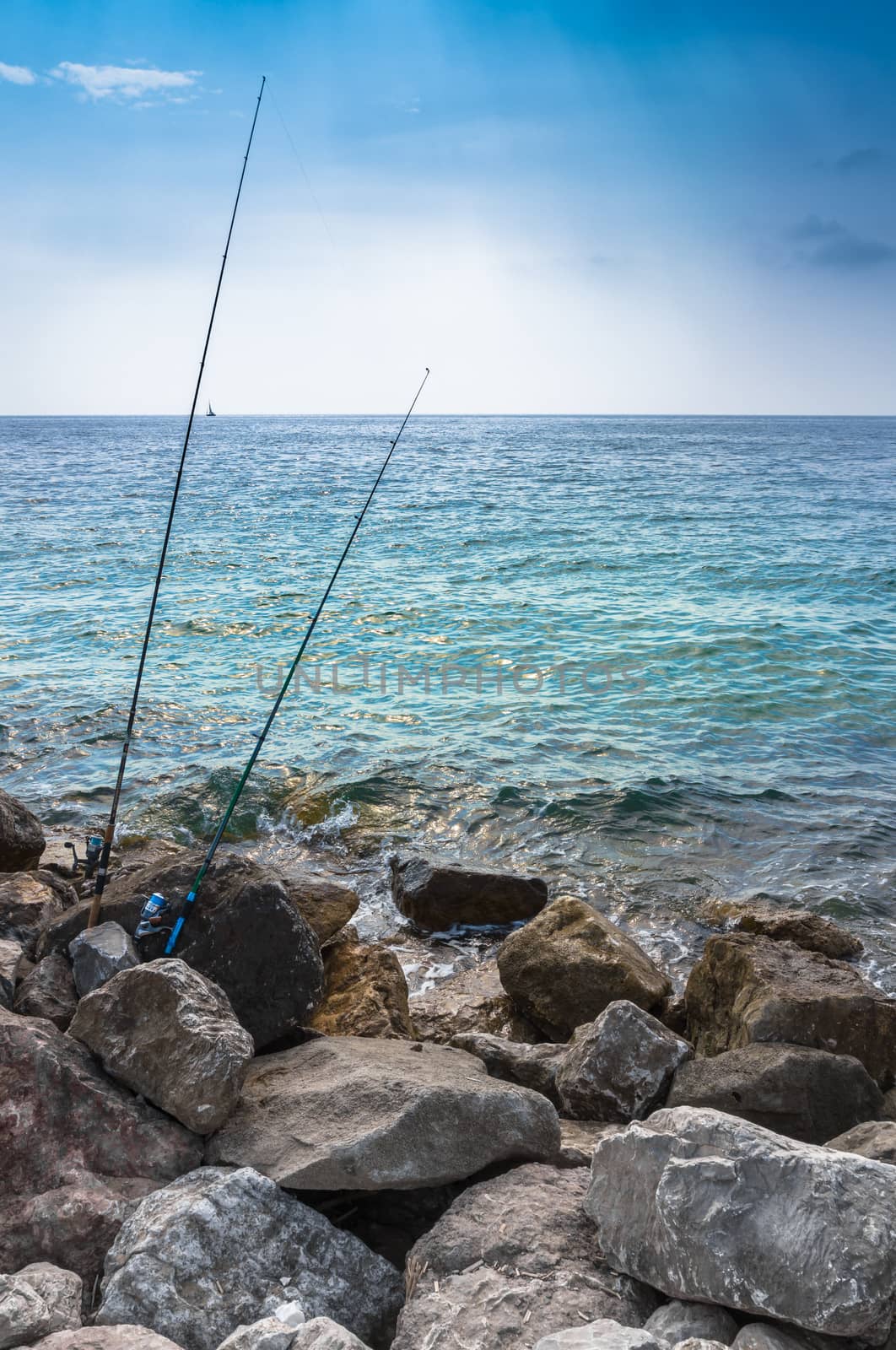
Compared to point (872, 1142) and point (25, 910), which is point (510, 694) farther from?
point (872, 1142)

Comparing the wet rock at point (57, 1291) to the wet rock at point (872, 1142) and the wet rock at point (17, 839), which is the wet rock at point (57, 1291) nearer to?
the wet rock at point (872, 1142)

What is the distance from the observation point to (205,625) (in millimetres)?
13578

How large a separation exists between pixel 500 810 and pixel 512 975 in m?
2.77

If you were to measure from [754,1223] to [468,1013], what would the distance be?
275 centimetres

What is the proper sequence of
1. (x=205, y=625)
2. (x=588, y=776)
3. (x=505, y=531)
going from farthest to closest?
1. (x=505, y=531)
2. (x=205, y=625)
3. (x=588, y=776)

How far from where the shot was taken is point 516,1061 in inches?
156

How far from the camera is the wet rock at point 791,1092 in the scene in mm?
3520

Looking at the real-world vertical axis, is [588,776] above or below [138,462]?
below

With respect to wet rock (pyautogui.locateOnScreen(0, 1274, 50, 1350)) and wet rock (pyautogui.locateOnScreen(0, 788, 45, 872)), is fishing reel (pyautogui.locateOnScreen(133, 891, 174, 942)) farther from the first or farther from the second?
wet rock (pyautogui.locateOnScreen(0, 788, 45, 872))

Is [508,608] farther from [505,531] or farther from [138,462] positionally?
[138,462]

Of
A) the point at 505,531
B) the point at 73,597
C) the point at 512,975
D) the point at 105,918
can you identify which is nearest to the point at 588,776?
the point at 512,975

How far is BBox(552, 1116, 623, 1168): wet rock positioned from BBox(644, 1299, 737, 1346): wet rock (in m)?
0.58

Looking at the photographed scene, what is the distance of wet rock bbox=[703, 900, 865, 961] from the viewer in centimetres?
557

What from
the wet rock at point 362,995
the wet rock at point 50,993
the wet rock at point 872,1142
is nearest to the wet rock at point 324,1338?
the wet rock at point 872,1142
